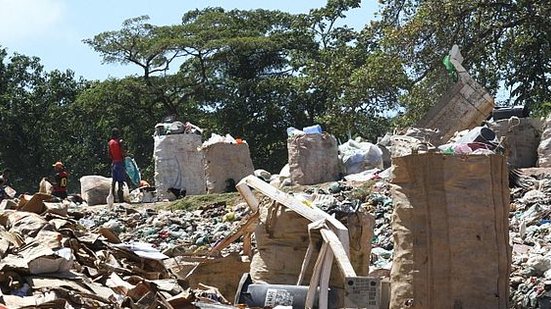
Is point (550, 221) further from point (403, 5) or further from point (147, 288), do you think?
point (403, 5)

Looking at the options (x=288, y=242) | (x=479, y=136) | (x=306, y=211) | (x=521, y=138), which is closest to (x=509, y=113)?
(x=521, y=138)

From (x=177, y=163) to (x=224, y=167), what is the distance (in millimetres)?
869

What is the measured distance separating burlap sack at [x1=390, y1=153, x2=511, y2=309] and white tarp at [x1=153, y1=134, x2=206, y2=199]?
365 inches

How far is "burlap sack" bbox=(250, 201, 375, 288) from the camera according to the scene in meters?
6.73

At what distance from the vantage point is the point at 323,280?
236 inches

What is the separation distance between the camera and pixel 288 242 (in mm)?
6789

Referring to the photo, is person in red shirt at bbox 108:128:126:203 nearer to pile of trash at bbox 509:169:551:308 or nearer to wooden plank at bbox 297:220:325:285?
pile of trash at bbox 509:169:551:308

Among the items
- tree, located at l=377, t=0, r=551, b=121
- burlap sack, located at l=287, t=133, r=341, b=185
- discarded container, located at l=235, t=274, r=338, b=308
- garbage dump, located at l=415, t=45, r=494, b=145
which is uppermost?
tree, located at l=377, t=0, r=551, b=121

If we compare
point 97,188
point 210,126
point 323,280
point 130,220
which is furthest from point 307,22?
point 323,280

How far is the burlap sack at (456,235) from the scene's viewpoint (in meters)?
6.62

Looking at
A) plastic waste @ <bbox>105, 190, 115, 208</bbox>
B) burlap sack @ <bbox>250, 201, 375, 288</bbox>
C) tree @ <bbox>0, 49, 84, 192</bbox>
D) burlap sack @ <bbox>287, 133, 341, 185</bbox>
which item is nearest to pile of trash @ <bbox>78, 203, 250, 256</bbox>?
plastic waste @ <bbox>105, 190, 115, 208</bbox>

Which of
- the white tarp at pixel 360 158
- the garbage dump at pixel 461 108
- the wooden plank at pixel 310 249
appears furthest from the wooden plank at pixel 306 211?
the white tarp at pixel 360 158

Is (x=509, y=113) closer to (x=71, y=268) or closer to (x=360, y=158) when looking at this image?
(x=360, y=158)

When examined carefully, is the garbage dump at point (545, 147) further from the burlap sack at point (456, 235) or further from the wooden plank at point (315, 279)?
the wooden plank at point (315, 279)
